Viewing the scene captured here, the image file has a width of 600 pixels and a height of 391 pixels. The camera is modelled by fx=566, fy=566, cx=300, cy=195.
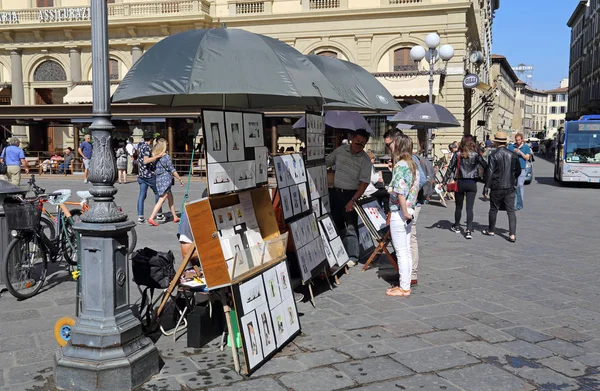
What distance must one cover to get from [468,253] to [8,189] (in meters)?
6.04

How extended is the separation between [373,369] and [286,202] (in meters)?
2.06

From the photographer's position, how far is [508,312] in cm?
541

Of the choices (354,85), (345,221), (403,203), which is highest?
(354,85)

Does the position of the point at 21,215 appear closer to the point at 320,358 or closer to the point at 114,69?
the point at 320,358

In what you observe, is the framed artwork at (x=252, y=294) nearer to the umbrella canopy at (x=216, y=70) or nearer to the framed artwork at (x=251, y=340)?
the framed artwork at (x=251, y=340)

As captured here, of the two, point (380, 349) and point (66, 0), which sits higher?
point (66, 0)

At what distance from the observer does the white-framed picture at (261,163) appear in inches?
198

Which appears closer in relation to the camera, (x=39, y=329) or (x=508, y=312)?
(x=39, y=329)

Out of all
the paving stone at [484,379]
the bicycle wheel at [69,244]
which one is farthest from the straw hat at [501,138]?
the bicycle wheel at [69,244]

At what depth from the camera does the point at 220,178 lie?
14.4 ft

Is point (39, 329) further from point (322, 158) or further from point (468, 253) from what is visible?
point (468, 253)

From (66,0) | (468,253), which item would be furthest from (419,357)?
(66,0)

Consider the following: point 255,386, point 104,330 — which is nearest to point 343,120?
point 255,386

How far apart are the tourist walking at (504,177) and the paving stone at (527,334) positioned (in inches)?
178
